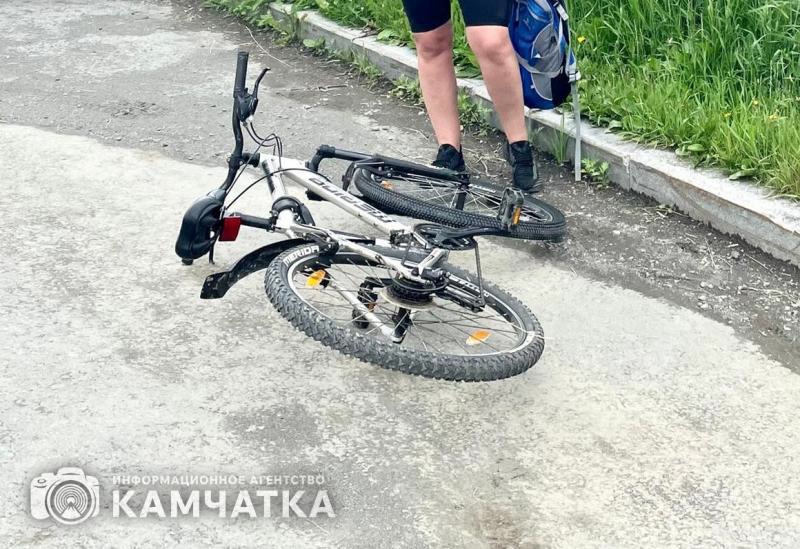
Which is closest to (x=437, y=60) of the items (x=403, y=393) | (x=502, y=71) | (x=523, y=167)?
(x=502, y=71)

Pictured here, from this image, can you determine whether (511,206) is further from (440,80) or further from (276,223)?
(440,80)

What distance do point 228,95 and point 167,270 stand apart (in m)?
2.40

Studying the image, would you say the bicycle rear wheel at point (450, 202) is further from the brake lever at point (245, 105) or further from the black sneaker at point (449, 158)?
the brake lever at point (245, 105)

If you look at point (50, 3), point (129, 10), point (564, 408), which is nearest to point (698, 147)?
point (564, 408)

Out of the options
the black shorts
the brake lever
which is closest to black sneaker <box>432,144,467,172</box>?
the black shorts

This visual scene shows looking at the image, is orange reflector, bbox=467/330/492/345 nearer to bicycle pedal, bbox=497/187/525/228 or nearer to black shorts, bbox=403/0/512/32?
bicycle pedal, bbox=497/187/525/228

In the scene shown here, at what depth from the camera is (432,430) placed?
349cm

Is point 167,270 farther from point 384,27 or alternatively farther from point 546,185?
point 384,27

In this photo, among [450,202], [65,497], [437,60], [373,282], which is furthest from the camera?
[437,60]

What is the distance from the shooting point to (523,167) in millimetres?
5070

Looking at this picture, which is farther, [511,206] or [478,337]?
[511,206]

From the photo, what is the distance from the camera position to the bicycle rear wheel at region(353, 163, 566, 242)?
14.7ft

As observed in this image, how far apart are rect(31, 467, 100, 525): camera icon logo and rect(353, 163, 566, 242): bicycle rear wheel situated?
184 centimetres

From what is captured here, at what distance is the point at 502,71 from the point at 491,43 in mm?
176
